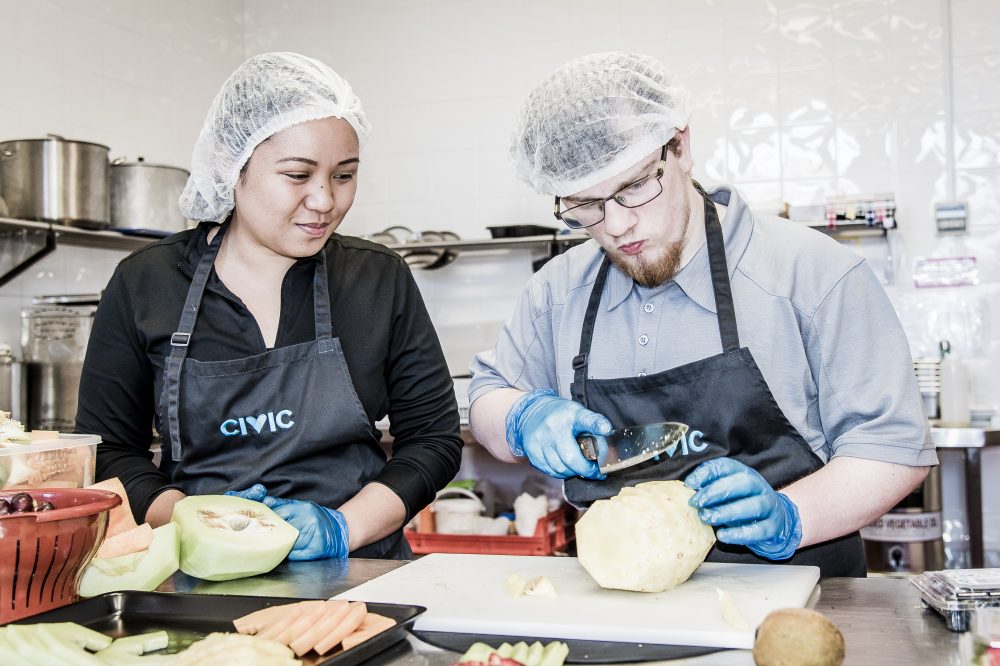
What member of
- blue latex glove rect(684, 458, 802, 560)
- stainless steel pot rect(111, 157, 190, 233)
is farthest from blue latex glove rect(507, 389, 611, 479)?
stainless steel pot rect(111, 157, 190, 233)

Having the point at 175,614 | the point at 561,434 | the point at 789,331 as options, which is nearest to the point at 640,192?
the point at 789,331

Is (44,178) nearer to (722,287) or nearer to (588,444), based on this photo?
(588,444)

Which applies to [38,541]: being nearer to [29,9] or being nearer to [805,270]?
[805,270]

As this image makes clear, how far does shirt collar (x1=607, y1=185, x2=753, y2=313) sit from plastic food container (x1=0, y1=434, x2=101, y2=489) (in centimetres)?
106

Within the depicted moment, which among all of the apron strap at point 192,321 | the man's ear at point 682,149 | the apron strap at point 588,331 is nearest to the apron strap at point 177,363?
the apron strap at point 192,321

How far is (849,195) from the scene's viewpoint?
4527 mm

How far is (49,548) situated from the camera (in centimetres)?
134

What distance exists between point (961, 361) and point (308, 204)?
3.22 meters

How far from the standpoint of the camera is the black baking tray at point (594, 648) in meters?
1.25

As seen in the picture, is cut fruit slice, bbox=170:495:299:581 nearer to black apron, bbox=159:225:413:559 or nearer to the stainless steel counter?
the stainless steel counter

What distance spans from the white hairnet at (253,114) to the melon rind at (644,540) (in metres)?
1.09

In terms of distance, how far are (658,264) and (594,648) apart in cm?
85

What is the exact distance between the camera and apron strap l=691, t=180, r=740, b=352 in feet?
6.04

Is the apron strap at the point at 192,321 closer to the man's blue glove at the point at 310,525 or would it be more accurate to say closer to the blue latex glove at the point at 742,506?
the man's blue glove at the point at 310,525
